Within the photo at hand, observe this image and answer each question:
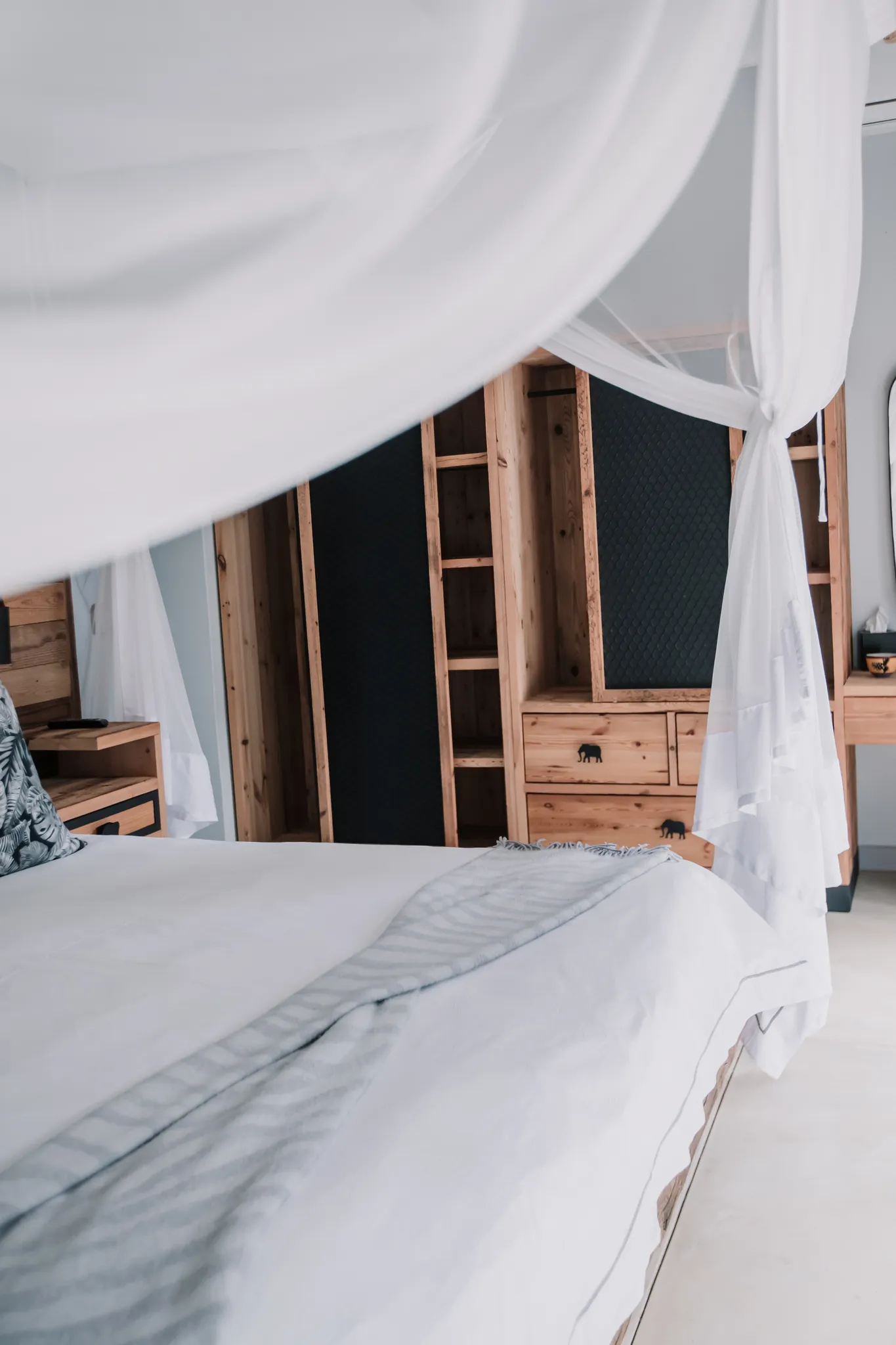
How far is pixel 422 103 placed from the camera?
0.79m

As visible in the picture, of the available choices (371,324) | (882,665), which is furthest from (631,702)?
(371,324)

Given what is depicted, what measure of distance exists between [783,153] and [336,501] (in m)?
2.45

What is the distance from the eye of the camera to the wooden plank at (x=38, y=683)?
350 centimetres

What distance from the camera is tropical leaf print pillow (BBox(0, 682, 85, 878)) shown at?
8.23ft

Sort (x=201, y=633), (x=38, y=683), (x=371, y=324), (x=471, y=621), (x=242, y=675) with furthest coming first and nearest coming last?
(x=471, y=621) → (x=242, y=675) → (x=201, y=633) → (x=38, y=683) → (x=371, y=324)

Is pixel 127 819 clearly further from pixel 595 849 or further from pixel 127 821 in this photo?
pixel 595 849

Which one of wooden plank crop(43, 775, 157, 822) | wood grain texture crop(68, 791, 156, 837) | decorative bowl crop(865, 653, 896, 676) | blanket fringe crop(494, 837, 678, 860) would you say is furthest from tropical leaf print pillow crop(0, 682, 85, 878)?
decorative bowl crop(865, 653, 896, 676)

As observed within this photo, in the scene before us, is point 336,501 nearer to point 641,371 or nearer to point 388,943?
point 641,371

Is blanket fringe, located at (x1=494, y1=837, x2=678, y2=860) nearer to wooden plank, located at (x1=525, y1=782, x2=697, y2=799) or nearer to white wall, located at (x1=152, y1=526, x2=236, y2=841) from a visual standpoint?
wooden plank, located at (x1=525, y1=782, x2=697, y2=799)

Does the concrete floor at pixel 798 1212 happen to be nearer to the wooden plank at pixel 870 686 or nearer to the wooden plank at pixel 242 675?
the wooden plank at pixel 870 686

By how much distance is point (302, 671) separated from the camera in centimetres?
477

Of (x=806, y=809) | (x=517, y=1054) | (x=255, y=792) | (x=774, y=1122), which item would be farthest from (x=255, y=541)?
(x=517, y=1054)

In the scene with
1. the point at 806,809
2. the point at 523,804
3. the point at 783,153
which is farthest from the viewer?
the point at 523,804

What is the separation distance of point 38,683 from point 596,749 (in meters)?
1.86
